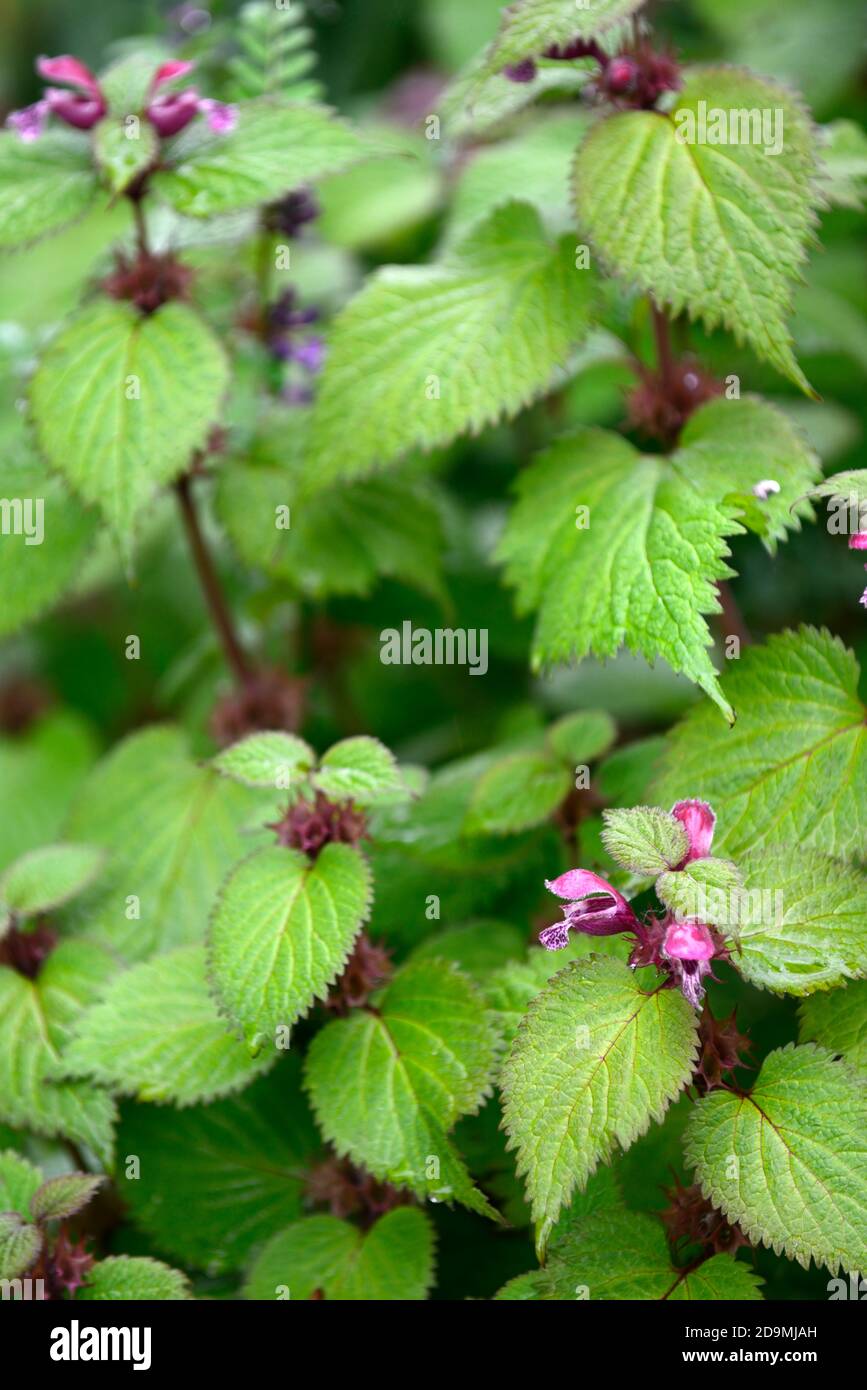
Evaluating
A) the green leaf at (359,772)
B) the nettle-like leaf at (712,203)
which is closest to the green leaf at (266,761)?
the green leaf at (359,772)

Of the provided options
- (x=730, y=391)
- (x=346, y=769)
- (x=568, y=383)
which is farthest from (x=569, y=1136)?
(x=568, y=383)

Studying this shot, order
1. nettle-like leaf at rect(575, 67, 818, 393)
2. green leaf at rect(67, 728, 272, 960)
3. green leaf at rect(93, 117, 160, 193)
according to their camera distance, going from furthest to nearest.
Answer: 1. green leaf at rect(67, 728, 272, 960)
2. green leaf at rect(93, 117, 160, 193)
3. nettle-like leaf at rect(575, 67, 818, 393)

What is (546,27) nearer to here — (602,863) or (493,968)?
(602,863)

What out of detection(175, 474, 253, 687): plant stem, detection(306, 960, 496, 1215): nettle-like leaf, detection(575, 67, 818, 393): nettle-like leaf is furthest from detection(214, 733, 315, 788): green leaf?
detection(575, 67, 818, 393): nettle-like leaf

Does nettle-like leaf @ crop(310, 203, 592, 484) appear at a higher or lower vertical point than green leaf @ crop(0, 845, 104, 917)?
higher

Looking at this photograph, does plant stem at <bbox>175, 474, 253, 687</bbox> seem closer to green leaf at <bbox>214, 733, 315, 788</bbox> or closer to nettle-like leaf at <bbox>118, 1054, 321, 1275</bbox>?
green leaf at <bbox>214, 733, 315, 788</bbox>
